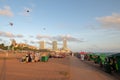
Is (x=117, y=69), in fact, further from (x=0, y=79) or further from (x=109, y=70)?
(x=0, y=79)

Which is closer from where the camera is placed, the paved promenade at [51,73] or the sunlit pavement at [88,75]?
the paved promenade at [51,73]

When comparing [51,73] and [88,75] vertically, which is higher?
[51,73]

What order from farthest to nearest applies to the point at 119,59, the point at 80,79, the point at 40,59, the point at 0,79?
the point at 40,59, the point at 119,59, the point at 80,79, the point at 0,79

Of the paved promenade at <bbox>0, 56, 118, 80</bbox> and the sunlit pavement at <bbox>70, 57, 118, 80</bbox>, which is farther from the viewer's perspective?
the sunlit pavement at <bbox>70, 57, 118, 80</bbox>

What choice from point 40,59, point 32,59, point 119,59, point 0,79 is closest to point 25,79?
point 0,79

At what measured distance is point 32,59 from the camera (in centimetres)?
4250

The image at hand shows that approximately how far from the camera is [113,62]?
2375cm

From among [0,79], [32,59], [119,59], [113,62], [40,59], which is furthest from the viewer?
[40,59]

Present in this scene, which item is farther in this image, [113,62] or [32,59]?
[32,59]

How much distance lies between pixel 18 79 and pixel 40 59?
32.0m

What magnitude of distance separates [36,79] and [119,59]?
10081 millimetres

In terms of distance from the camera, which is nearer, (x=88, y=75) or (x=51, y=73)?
(x=88, y=75)

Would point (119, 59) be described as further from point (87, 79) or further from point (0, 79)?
point (0, 79)

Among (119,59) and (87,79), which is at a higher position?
(119,59)
